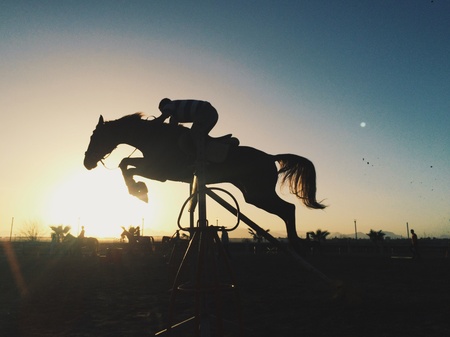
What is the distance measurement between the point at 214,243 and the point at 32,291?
8626mm

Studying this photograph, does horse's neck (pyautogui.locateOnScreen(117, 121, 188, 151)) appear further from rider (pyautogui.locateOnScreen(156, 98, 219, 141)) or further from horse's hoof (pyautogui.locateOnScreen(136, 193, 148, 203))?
horse's hoof (pyautogui.locateOnScreen(136, 193, 148, 203))

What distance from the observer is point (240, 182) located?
19.0 ft

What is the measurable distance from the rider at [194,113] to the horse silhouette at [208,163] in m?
0.36

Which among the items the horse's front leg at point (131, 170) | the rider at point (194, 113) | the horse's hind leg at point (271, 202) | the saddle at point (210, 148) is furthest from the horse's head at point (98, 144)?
the horse's hind leg at point (271, 202)

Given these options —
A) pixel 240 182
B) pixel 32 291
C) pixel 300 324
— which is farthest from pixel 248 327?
pixel 32 291

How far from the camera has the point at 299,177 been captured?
6367mm

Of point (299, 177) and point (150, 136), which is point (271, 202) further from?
point (150, 136)

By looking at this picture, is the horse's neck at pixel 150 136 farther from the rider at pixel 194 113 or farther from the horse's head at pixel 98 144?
the rider at pixel 194 113

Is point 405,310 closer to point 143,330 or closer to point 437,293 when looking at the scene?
point 437,293

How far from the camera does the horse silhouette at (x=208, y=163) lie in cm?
545

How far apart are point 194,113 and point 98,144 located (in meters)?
2.35

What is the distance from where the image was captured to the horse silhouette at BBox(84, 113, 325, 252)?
545 centimetres

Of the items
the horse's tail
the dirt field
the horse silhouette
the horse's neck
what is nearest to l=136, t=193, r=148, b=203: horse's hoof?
the horse silhouette

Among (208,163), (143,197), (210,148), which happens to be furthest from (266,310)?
(210,148)
